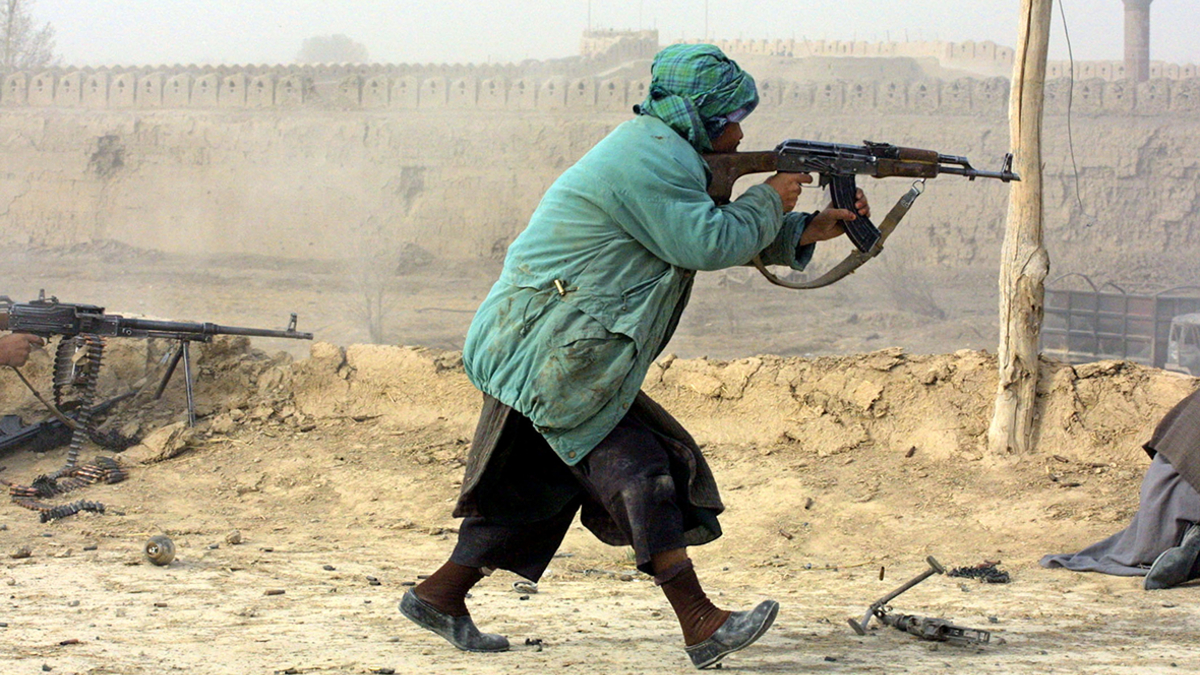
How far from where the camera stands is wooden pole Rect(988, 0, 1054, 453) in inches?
249

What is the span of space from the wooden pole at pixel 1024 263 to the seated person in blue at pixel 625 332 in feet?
11.7

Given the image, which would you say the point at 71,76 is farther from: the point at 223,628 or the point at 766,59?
the point at 223,628

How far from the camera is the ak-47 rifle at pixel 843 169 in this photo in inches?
128

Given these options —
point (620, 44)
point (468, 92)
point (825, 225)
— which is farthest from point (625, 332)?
point (620, 44)

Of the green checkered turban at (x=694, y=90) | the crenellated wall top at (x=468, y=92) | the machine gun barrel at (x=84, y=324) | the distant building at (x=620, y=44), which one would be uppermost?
the distant building at (x=620, y=44)

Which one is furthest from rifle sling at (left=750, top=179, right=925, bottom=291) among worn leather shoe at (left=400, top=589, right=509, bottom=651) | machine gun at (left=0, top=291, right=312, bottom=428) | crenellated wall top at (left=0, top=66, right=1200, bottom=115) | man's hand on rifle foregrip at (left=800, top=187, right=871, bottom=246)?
crenellated wall top at (left=0, top=66, right=1200, bottom=115)

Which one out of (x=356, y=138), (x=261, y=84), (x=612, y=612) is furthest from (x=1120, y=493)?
(x=261, y=84)

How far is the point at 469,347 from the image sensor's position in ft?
10.4

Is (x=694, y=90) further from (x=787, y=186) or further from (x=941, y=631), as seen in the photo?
(x=941, y=631)

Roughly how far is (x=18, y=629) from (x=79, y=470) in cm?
356

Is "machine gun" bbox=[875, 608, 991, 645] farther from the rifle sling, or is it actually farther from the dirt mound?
the rifle sling

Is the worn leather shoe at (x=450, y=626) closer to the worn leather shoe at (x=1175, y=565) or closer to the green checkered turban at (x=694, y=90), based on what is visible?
the green checkered turban at (x=694, y=90)

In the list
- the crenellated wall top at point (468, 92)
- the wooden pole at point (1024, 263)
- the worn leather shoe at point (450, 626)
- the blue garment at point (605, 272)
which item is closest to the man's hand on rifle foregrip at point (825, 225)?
the blue garment at point (605, 272)

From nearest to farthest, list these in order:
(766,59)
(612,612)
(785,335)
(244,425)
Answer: (612,612) < (244,425) < (785,335) < (766,59)
